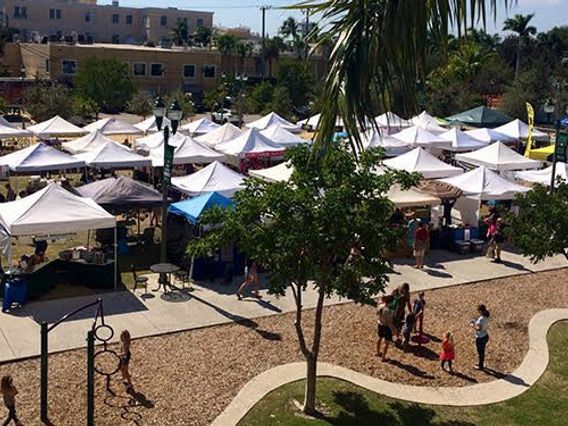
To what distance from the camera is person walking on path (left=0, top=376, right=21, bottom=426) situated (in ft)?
32.2

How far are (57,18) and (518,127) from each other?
8571cm

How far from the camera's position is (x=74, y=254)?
1709cm

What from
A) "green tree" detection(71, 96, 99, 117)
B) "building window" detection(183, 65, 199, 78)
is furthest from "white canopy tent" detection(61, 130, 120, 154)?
"building window" detection(183, 65, 199, 78)

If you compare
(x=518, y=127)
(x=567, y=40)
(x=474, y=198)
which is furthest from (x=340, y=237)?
(x=567, y=40)

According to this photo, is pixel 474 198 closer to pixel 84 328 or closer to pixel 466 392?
pixel 466 392

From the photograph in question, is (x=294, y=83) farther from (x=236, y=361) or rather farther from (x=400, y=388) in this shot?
(x=400, y=388)

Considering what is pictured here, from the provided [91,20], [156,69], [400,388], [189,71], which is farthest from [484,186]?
[91,20]

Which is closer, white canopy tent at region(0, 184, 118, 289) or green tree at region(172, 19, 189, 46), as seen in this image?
white canopy tent at region(0, 184, 118, 289)

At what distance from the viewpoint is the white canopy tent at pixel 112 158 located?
24.7 meters

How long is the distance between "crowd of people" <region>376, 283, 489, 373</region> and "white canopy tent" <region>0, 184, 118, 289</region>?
678cm

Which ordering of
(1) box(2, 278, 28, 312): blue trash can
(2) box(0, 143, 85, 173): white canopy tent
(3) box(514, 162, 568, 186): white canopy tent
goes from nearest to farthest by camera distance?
(1) box(2, 278, 28, 312): blue trash can, (2) box(0, 143, 85, 173): white canopy tent, (3) box(514, 162, 568, 186): white canopy tent

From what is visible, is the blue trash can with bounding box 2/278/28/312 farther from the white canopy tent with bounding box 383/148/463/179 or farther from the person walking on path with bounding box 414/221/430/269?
the white canopy tent with bounding box 383/148/463/179

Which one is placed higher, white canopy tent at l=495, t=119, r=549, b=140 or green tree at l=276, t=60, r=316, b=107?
green tree at l=276, t=60, r=316, b=107

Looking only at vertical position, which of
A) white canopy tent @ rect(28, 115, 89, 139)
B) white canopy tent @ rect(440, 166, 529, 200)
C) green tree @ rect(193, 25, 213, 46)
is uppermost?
green tree @ rect(193, 25, 213, 46)
